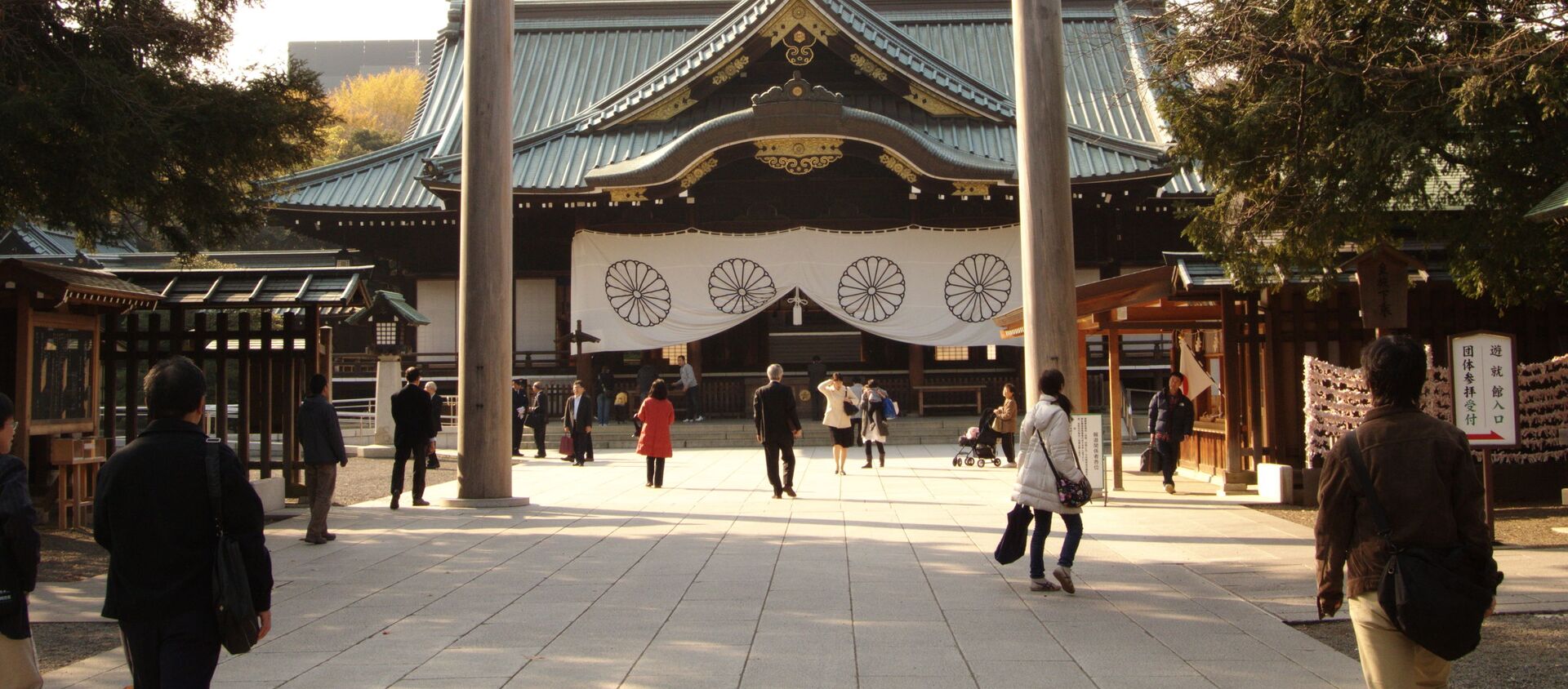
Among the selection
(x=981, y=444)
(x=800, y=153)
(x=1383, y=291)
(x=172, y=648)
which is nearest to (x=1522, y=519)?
(x=1383, y=291)

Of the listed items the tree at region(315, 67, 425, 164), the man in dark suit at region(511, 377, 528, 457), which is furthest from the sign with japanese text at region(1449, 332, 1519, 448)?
the tree at region(315, 67, 425, 164)

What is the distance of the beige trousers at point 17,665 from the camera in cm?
415

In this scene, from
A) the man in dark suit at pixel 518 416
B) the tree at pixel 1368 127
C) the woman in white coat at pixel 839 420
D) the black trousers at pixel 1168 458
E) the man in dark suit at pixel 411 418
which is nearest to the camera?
the tree at pixel 1368 127

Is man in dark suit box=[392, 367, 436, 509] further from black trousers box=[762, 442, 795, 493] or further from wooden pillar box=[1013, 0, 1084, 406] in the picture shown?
wooden pillar box=[1013, 0, 1084, 406]

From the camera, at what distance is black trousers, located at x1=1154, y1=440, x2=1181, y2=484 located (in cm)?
1314

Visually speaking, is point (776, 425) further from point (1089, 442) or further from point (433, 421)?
point (433, 421)

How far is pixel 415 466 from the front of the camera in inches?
480

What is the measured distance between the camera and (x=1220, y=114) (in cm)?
1027

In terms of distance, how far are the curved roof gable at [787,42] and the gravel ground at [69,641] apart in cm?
1831

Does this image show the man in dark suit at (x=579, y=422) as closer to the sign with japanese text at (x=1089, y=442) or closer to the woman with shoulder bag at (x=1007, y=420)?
the woman with shoulder bag at (x=1007, y=420)

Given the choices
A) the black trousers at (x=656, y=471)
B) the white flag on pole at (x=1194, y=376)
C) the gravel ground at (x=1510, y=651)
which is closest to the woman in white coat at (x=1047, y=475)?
the gravel ground at (x=1510, y=651)

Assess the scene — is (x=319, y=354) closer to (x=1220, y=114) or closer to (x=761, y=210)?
(x=1220, y=114)

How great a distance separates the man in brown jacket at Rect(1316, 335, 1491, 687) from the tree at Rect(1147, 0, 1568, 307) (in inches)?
208

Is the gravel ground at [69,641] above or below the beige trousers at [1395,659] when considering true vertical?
below
